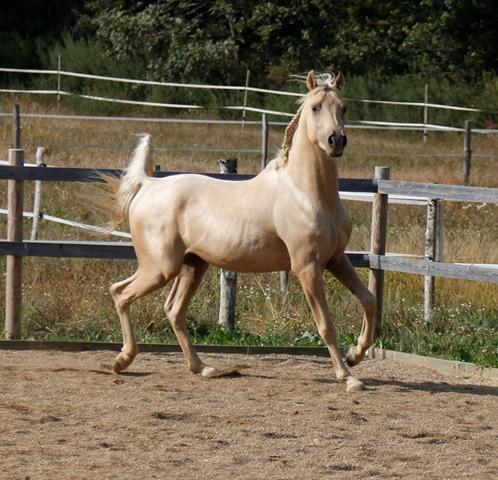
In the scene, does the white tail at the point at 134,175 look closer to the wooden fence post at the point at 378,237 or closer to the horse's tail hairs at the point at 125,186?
the horse's tail hairs at the point at 125,186

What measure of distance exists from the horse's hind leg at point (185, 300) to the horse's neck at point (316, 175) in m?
0.99

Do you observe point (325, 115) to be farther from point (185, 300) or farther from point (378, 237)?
point (378, 237)

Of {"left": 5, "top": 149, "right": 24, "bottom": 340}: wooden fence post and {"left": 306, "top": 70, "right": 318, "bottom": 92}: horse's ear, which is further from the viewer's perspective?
{"left": 5, "top": 149, "right": 24, "bottom": 340}: wooden fence post

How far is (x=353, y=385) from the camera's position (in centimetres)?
770

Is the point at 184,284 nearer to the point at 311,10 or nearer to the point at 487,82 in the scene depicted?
the point at 487,82

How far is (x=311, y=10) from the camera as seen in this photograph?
33875 millimetres

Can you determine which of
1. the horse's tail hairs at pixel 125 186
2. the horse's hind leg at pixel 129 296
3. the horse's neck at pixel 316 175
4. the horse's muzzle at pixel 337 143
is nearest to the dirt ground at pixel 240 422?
the horse's hind leg at pixel 129 296

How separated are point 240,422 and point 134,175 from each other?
227cm

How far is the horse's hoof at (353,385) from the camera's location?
7684 millimetres

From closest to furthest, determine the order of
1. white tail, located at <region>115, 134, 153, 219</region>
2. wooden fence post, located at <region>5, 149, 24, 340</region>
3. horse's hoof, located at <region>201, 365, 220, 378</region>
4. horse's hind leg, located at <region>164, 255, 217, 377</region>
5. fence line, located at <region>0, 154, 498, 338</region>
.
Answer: horse's hoof, located at <region>201, 365, 220, 378</region>
horse's hind leg, located at <region>164, 255, 217, 377</region>
white tail, located at <region>115, 134, 153, 219</region>
fence line, located at <region>0, 154, 498, 338</region>
wooden fence post, located at <region>5, 149, 24, 340</region>

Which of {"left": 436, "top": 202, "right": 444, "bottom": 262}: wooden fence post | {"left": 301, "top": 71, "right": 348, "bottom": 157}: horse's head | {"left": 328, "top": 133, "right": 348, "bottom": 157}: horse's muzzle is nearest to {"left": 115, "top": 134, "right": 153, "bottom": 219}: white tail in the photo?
{"left": 301, "top": 71, "right": 348, "bottom": 157}: horse's head

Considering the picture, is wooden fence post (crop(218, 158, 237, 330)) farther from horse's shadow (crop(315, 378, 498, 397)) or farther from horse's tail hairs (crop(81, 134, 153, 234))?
horse's shadow (crop(315, 378, 498, 397))

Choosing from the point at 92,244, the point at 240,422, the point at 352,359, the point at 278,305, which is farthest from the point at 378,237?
the point at 240,422

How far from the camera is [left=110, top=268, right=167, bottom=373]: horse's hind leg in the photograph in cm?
814
